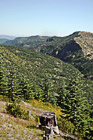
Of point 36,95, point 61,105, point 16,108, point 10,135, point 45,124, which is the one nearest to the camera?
point 10,135

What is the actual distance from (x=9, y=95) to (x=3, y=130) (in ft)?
78.9

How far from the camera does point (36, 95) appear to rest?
53.3m

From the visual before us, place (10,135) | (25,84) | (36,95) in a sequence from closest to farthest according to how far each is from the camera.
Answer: (10,135) < (25,84) < (36,95)

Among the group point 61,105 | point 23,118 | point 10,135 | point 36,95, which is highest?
point 10,135

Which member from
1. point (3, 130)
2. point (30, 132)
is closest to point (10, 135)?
point (3, 130)

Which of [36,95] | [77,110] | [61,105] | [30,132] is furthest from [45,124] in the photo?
[61,105]

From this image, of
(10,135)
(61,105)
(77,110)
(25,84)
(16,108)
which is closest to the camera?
(10,135)

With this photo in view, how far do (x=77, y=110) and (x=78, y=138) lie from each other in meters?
8.41

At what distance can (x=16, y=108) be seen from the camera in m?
20.0

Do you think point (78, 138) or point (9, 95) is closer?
point (78, 138)

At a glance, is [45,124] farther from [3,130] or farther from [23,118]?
[3,130]

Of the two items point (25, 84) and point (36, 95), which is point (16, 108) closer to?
point (25, 84)

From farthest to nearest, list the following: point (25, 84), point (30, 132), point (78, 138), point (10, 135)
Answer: point (25, 84) < point (78, 138) < point (30, 132) < point (10, 135)

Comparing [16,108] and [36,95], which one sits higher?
[16,108]
